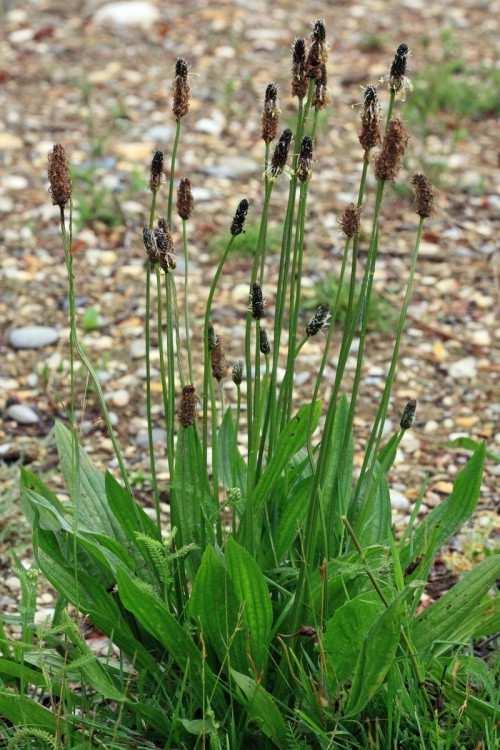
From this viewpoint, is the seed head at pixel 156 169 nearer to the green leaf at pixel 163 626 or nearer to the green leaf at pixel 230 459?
the green leaf at pixel 230 459

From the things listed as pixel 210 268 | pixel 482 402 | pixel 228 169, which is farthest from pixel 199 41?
pixel 482 402

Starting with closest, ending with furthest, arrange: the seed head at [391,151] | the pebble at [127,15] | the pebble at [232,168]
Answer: the seed head at [391,151] < the pebble at [232,168] < the pebble at [127,15]

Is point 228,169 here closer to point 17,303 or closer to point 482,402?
point 17,303

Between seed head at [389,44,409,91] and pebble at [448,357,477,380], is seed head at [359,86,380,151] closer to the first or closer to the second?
seed head at [389,44,409,91]

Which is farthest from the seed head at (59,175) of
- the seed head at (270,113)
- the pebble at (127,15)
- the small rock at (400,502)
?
the pebble at (127,15)

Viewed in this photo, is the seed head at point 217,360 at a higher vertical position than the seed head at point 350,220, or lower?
lower
